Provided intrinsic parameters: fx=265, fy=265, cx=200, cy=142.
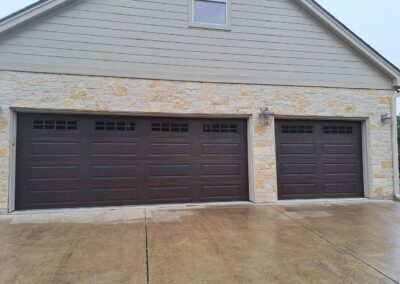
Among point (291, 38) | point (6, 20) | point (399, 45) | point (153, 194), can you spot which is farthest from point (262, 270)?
point (399, 45)

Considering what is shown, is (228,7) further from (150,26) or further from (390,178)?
(390,178)

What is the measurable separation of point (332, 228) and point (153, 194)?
3875 mm

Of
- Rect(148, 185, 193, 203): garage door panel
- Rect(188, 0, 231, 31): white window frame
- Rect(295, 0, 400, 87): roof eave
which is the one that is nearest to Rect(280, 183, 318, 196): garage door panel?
Rect(148, 185, 193, 203): garage door panel

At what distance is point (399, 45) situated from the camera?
36250 millimetres

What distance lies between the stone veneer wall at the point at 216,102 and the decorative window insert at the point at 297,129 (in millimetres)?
359

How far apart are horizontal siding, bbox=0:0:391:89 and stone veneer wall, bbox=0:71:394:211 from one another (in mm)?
236

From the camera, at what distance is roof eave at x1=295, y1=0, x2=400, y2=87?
7.03 metres

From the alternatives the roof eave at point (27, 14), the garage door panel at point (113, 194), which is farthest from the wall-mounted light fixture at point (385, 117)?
the roof eave at point (27, 14)

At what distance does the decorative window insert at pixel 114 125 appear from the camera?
6270 mm

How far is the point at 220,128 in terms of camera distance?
6.85m

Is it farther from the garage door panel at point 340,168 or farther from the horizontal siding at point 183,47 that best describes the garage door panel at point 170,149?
the garage door panel at point 340,168

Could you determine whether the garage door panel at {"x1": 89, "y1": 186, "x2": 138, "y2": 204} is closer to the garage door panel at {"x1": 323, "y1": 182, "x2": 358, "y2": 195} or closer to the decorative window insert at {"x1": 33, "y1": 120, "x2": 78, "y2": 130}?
the decorative window insert at {"x1": 33, "y1": 120, "x2": 78, "y2": 130}

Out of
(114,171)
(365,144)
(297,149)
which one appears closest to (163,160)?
(114,171)

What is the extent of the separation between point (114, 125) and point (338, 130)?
19.7 ft
